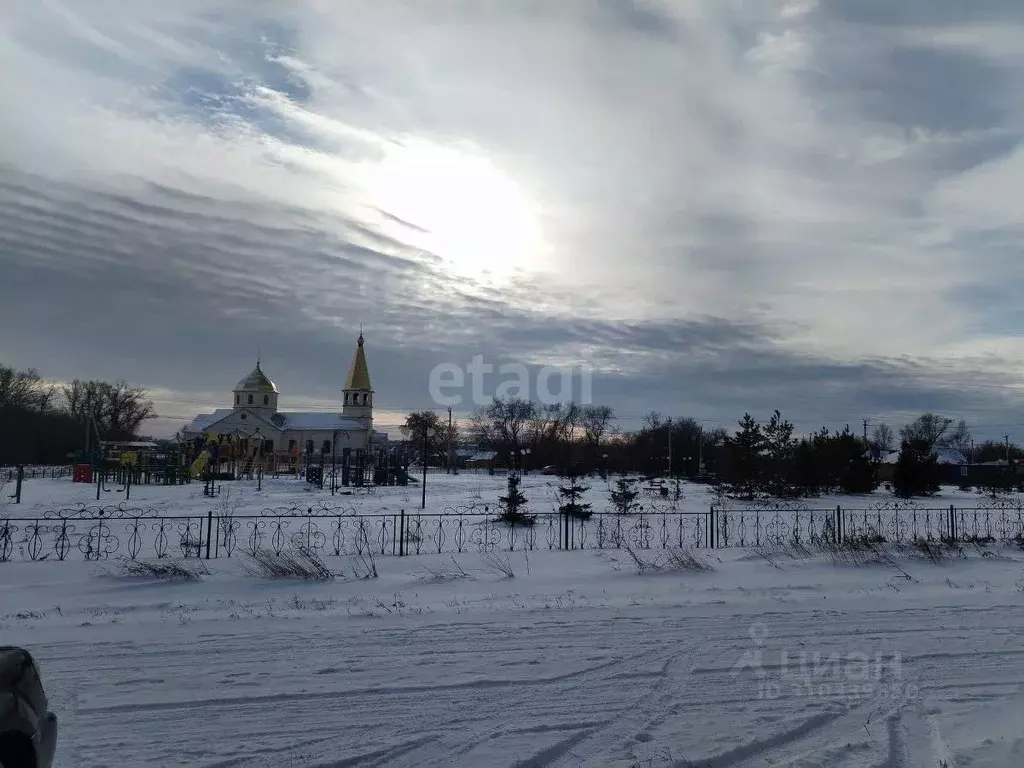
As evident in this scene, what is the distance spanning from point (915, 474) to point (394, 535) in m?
29.4

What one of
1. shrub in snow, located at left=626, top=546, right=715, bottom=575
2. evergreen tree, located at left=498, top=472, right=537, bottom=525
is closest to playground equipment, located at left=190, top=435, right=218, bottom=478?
evergreen tree, located at left=498, top=472, right=537, bottom=525

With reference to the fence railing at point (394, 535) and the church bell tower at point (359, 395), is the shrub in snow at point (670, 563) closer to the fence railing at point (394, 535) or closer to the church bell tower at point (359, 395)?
the fence railing at point (394, 535)

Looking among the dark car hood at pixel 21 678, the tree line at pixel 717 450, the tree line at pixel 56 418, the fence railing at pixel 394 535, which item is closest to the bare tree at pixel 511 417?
A: the tree line at pixel 717 450

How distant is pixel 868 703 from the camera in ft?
20.4

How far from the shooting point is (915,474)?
34.6 metres

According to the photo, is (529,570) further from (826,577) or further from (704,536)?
(704,536)

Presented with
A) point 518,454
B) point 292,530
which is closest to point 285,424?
point 518,454

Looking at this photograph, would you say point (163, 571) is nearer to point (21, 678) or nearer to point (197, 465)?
point (21, 678)

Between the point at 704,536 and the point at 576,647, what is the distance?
10732 mm

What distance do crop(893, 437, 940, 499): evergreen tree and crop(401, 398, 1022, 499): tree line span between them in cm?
5

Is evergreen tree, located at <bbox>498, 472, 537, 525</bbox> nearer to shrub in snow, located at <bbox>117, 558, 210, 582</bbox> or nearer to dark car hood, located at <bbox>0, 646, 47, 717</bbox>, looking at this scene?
shrub in snow, located at <bbox>117, 558, 210, 582</bbox>

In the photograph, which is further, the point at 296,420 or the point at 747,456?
the point at 296,420

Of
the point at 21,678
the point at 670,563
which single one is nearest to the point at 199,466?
the point at 670,563

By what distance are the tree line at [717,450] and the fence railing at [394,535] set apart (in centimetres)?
346
